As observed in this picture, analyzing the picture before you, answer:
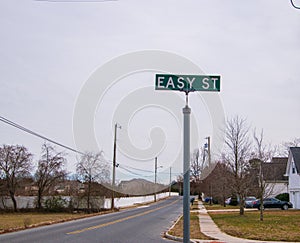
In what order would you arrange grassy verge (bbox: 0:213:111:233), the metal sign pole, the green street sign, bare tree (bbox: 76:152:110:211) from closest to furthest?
1. the metal sign pole
2. the green street sign
3. grassy verge (bbox: 0:213:111:233)
4. bare tree (bbox: 76:152:110:211)

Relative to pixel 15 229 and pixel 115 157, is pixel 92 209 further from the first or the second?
pixel 15 229

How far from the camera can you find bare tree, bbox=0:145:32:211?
4703 cm

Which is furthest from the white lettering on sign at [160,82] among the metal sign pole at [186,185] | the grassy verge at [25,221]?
Answer: the grassy verge at [25,221]

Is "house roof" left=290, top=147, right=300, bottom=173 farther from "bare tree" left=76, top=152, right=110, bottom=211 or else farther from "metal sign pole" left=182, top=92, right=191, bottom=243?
"metal sign pole" left=182, top=92, right=191, bottom=243

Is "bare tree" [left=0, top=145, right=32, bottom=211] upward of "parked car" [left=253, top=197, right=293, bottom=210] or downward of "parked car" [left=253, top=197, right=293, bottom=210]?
upward

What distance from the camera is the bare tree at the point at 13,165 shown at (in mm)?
47031

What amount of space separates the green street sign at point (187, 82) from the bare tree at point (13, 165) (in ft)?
141

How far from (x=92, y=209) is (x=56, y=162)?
27.9ft

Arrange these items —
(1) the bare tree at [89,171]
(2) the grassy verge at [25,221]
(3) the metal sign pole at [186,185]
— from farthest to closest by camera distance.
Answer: (1) the bare tree at [89,171] → (2) the grassy verge at [25,221] → (3) the metal sign pole at [186,185]

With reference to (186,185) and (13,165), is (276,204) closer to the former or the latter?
(13,165)

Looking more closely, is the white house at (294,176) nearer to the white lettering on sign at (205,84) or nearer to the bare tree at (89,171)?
the bare tree at (89,171)

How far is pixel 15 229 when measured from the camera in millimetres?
20875

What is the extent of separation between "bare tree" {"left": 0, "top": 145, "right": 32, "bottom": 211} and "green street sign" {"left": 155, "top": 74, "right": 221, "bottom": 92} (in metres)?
43.0

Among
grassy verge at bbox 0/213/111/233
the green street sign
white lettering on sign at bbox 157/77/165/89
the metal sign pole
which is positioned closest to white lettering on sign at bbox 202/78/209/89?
the green street sign
